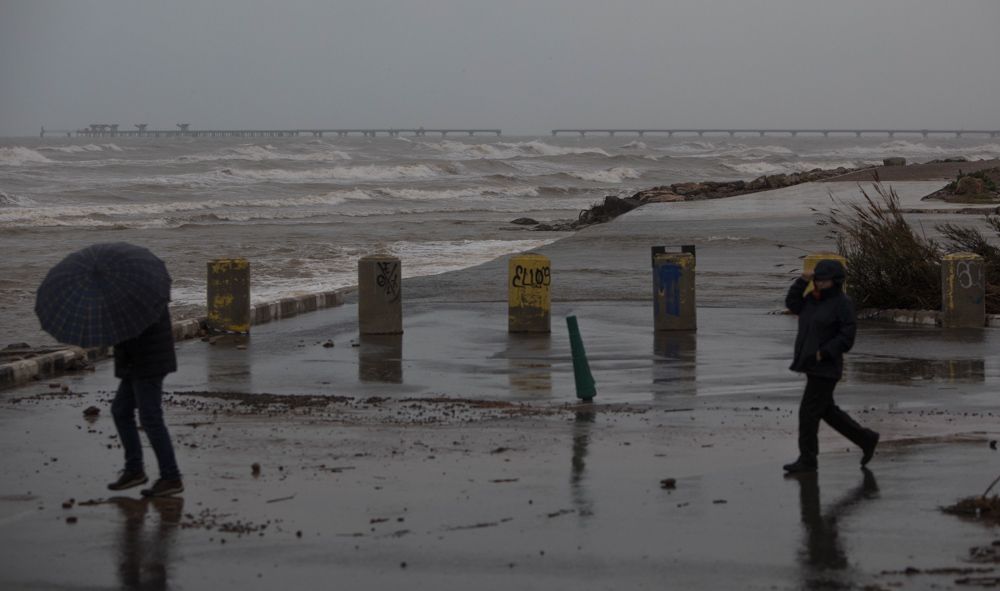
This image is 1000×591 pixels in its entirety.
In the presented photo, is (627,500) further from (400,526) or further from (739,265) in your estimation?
(739,265)

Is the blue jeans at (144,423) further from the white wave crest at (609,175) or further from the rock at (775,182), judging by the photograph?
the white wave crest at (609,175)

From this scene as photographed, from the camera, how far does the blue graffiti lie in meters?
16.5

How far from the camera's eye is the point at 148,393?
27.4 feet

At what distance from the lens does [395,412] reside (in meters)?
11.1

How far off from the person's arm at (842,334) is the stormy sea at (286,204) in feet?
40.2

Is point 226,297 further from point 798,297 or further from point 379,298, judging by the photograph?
point 798,297

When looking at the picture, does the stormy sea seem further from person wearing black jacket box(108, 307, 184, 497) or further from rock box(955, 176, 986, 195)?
rock box(955, 176, 986, 195)

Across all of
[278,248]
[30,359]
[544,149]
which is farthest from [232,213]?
[544,149]

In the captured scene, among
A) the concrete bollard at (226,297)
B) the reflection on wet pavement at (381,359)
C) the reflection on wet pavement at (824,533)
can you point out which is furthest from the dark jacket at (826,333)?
the concrete bollard at (226,297)

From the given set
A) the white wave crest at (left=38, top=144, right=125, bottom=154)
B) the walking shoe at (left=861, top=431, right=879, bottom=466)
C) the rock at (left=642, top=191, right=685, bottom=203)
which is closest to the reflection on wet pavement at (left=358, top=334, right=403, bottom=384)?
the walking shoe at (left=861, top=431, right=879, bottom=466)

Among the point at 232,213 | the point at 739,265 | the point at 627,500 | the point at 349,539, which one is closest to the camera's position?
the point at 349,539

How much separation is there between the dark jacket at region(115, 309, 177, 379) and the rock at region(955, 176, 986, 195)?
119 ft

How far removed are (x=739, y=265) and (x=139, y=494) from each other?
19120 millimetres

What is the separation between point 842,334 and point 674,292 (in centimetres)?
770
